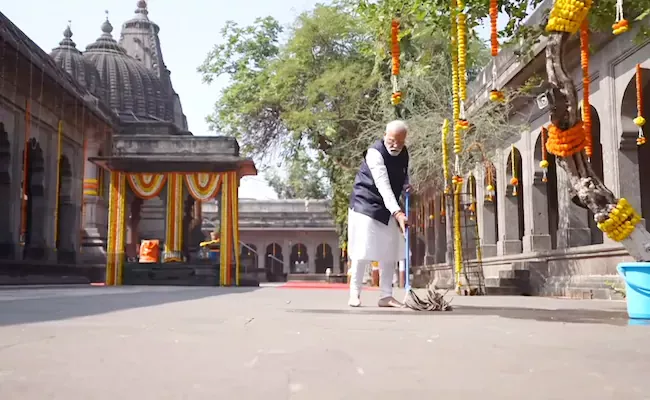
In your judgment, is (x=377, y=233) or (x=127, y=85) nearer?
(x=377, y=233)

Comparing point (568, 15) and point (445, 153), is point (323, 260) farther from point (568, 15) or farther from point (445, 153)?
point (568, 15)

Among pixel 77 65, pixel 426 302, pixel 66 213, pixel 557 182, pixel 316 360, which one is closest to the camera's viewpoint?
pixel 316 360

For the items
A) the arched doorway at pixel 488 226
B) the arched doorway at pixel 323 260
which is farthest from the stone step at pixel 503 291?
the arched doorway at pixel 323 260

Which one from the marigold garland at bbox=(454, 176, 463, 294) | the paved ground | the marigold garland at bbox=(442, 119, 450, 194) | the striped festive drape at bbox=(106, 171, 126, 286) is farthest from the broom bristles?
the striped festive drape at bbox=(106, 171, 126, 286)

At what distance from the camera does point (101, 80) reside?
33188 millimetres

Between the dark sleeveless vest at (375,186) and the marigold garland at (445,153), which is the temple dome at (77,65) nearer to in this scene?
the marigold garland at (445,153)

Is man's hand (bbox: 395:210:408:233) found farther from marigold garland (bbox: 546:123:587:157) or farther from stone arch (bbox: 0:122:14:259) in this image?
stone arch (bbox: 0:122:14:259)

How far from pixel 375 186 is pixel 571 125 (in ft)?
6.01

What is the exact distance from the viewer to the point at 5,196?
1820cm

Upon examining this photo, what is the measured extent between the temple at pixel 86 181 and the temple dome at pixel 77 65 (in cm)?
530

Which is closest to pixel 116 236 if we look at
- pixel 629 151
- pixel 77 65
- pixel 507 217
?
pixel 507 217

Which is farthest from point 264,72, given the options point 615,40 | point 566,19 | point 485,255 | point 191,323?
point 191,323

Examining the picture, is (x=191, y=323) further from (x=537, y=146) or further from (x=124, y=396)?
(x=537, y=146)

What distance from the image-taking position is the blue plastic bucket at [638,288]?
5.27 meters
